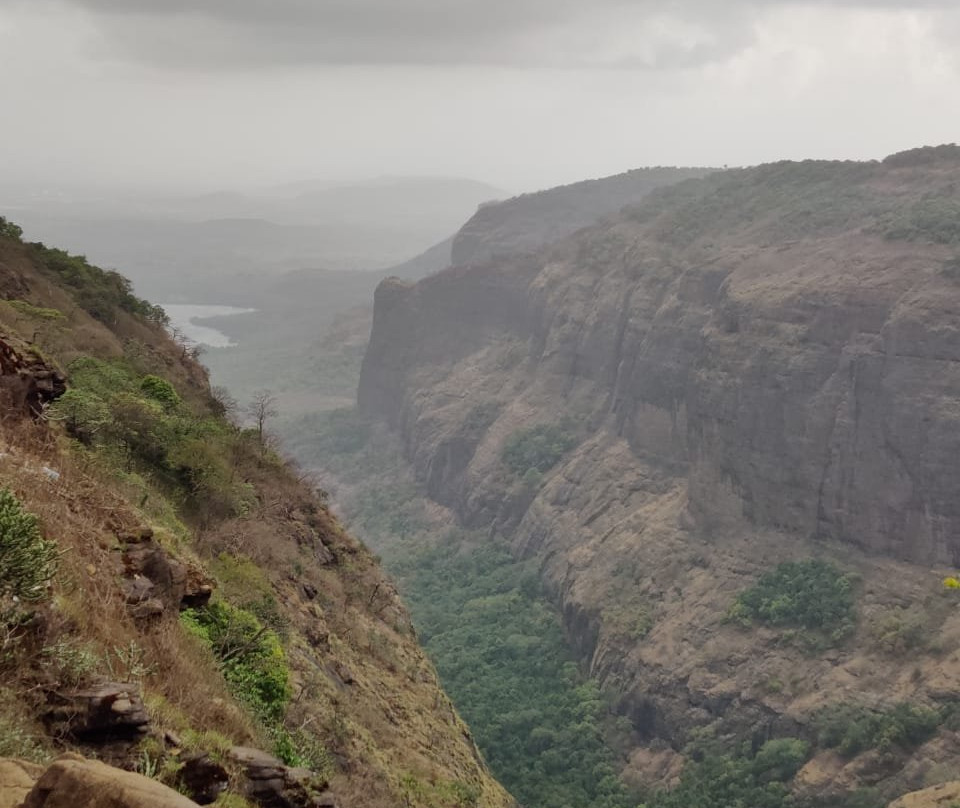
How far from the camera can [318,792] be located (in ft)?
34.1

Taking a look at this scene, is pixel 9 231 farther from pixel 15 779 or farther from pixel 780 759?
Answer: pixel 780 759

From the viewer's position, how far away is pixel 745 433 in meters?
55.8

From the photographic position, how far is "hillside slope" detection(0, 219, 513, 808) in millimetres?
8062

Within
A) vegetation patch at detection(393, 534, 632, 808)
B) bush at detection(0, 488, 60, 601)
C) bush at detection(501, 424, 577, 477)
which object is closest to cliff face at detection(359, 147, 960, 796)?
bush at detection(501, 424, 577, 477)

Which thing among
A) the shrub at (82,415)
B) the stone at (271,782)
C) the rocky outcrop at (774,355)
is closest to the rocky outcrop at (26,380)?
the shrub at (82,415)

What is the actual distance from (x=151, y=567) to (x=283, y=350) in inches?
6141

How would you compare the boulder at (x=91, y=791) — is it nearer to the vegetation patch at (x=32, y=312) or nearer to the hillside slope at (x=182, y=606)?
the hillside slope at (x=182, y=606)

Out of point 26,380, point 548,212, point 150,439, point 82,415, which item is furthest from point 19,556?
point 548,212

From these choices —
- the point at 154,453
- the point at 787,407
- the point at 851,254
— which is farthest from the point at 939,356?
the point at 154,453

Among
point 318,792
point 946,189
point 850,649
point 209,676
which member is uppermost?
point 946,189

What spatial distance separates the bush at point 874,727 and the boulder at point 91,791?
37.9 meters

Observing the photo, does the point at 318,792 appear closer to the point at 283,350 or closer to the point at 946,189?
the point at 946,189

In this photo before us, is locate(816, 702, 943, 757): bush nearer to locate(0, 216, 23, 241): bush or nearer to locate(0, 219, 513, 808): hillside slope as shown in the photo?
locate(0, 219, 513, 808): hillside slope

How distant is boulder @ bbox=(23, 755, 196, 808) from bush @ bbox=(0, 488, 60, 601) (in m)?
2.15
